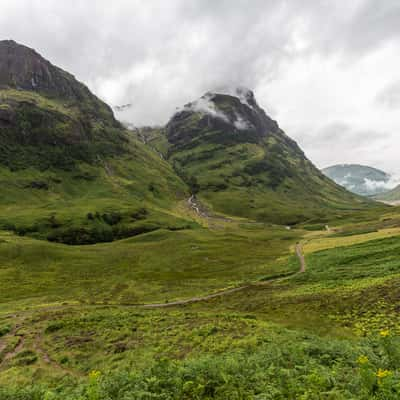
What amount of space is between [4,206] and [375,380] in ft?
645

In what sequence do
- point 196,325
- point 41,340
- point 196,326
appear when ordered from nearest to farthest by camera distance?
1. point 41,340
2. point 196,326
3. point 196,325

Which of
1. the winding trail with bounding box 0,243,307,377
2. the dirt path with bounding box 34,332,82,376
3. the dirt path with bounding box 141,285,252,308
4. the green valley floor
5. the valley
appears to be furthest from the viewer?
the dirt path with bounding box 141,285,252,308

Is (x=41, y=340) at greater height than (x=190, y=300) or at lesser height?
greater

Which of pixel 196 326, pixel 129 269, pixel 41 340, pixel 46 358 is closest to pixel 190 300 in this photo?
pixel 196 326

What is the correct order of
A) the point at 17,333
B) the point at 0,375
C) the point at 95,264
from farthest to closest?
the point at 95,264 < the point at 17,333 < the point at 0,375

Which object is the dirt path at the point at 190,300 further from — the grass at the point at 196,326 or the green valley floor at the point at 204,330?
the grass at the point at 196,326

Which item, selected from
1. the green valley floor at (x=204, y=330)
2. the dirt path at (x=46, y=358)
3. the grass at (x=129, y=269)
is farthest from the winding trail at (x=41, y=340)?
the grass at (x=129, y=269)

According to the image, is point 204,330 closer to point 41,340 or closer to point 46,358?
point 46,358

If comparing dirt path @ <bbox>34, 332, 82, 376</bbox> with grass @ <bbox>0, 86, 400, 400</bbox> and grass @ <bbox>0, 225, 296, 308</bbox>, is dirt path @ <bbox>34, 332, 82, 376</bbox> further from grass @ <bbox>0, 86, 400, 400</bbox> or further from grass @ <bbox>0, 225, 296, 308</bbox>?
grass @ <bbox>0, 225, 296, 308</bbox>

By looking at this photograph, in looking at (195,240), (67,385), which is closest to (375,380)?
(67,385)

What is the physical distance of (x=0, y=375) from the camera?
854 inches

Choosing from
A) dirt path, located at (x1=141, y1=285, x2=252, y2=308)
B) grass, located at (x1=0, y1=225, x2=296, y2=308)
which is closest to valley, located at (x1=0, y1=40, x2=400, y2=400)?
dirt path, located at (x1=141, y1=285, x2=252, y2=308)

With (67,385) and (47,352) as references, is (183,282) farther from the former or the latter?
(67,385)

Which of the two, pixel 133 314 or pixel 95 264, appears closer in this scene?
pixel 133 314
